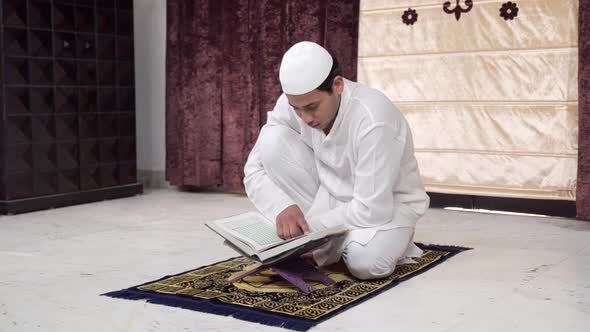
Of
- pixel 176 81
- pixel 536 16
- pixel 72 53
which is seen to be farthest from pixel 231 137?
pixel 536 16

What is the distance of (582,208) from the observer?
11.5 feet

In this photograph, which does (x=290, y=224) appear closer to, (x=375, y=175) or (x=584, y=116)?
(x=375, y=175)

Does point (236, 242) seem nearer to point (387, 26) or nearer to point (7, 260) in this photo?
point (7, 260)

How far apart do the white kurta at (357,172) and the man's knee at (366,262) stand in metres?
0.03

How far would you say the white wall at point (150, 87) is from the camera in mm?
4895

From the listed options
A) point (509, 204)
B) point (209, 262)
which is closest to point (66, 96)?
point (209, 262)

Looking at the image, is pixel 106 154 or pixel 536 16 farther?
pixel 106 154

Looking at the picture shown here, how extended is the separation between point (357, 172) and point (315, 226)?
0.86 feet

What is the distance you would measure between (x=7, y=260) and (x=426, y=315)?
5.43 feet

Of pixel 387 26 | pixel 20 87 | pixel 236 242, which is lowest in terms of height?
pixel 236 242

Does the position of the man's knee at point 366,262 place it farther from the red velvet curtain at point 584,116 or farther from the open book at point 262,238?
the red velvet curtain at point 584,116

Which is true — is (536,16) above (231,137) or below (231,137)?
above

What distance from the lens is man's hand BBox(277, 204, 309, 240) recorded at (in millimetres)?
2236

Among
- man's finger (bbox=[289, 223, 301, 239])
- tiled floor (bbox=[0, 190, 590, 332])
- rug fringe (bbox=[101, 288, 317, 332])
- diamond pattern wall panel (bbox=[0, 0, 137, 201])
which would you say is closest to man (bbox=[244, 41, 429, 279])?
man's finger (bbox=[289, 223, 301, 239])
